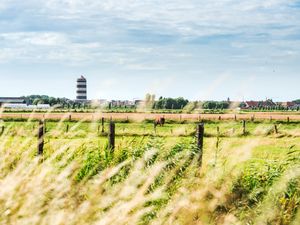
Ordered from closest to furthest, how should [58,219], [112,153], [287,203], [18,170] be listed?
[58,219]
[18,170]
[287,203]
[112,153]

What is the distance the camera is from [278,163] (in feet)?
20.9

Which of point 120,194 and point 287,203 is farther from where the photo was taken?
point 287,203

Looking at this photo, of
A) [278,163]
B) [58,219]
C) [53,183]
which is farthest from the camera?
[278,163]

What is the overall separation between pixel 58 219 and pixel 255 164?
12.4ft

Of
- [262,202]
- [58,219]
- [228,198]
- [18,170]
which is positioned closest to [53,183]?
[18,170]

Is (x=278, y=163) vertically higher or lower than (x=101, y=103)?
lower

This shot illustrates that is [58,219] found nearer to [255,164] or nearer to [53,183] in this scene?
[53,183]

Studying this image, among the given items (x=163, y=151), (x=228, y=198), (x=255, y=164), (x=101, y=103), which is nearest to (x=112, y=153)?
(x=163, y=151)

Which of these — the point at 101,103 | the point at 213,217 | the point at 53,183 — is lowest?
the point at 213,217

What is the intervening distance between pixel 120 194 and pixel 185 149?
2779 mm

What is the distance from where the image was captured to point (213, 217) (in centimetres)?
467

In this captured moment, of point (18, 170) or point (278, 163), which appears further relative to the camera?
point (278, 163)

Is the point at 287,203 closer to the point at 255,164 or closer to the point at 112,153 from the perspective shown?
the point at 255,164

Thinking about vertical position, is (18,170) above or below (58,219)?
above
